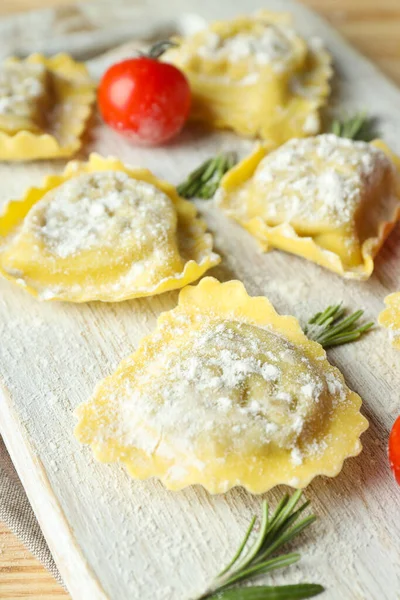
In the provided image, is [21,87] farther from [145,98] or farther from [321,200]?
[321,200]

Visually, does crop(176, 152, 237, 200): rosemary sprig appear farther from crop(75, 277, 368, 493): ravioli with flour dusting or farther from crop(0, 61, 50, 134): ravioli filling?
crop(75, 277, 368, 493): ravioli with flour dusting

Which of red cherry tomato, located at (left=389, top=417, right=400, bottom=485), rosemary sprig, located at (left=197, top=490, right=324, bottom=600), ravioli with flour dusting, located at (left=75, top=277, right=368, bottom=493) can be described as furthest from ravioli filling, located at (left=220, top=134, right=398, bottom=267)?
rosemary sprig, located at (left=197, top=490, right=324, bottom=600)

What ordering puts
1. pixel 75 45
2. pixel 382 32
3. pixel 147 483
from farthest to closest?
pixel 382 32 → pixel 75 45 → pixel 147 483

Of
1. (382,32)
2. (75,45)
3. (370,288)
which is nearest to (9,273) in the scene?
(370,288)

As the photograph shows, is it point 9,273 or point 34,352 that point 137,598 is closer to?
point 34,352

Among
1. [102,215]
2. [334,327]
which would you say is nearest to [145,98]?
[102,215]
